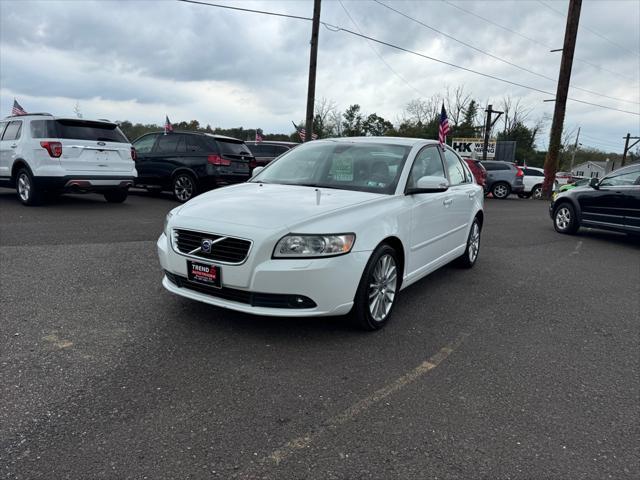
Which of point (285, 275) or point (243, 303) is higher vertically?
point (285, 275)

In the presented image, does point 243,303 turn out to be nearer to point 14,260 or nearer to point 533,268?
point 14,260

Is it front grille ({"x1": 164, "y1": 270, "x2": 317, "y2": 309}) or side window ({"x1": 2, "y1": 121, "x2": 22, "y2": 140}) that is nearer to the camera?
front grille ({"x1": 164, "y1": 270, "x2": 317, "y2": 309})

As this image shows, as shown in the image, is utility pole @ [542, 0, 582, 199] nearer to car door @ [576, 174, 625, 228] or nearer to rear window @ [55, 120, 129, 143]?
car door @ [576, 174, 625, 228]

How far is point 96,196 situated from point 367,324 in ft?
35.1

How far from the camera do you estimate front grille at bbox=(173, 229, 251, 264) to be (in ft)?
11.1

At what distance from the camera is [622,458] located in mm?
2455

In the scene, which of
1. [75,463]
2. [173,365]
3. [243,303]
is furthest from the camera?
[243,303]

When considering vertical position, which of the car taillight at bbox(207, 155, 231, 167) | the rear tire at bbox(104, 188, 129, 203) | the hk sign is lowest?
the rear tire at bbox(104, 188, 129, 203)

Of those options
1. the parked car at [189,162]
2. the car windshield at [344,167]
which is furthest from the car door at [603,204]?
the parked car at [189,162]

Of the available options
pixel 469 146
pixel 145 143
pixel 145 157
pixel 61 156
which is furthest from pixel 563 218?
pixel 469 146

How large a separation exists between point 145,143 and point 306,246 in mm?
10469

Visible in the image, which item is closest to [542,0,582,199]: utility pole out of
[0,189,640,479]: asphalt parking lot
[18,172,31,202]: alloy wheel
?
[0,189,640,479]: asphalt parking lot

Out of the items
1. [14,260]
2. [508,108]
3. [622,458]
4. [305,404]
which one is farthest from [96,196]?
[508,108]

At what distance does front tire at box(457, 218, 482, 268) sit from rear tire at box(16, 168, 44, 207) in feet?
27.2
